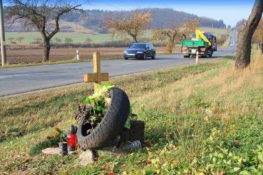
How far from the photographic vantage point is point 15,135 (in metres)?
10.8

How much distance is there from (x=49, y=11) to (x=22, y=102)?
2429 cm

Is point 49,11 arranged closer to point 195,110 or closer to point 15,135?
point 15,135

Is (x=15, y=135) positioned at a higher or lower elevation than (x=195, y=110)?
lower

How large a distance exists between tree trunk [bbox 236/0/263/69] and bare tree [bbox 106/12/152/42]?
37.8 m

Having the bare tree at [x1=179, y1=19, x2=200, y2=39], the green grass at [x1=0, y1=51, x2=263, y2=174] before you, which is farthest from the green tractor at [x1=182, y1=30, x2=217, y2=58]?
the green grass at [x1=0, y1=51, x2=263, y2=174]

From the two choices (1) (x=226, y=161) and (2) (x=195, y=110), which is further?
(2) (x=195, y=110)

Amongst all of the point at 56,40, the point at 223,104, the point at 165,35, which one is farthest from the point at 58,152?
the point at 56,40

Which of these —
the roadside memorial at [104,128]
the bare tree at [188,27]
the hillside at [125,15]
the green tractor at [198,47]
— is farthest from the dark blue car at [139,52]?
the roadside memorial at [104,128]

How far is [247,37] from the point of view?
54.7 feet

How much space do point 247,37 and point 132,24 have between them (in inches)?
1496

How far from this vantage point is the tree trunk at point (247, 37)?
1625 cm

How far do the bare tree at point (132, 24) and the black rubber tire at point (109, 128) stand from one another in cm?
4820

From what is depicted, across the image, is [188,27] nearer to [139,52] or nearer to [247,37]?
[139,52]

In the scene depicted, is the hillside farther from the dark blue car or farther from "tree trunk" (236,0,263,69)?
"tree trunk" (236,0,263,69)
